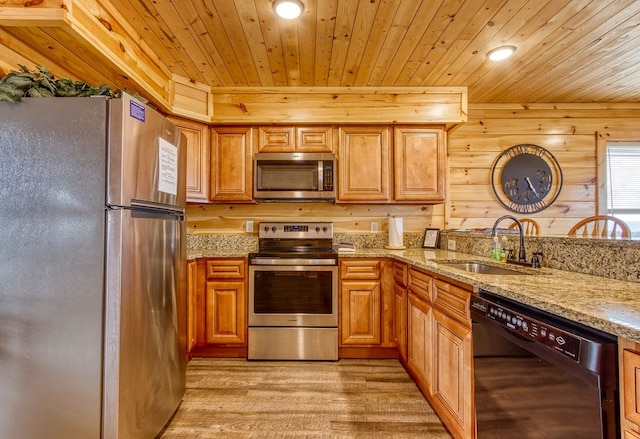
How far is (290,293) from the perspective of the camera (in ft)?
8.41

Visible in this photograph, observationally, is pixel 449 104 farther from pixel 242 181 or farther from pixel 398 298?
pixel 242 181

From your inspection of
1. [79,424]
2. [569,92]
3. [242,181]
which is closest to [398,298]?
[242,181]

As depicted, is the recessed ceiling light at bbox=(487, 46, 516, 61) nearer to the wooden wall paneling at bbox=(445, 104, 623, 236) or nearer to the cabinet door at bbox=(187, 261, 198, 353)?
the wooden wall paneling at bbox=(445, 104, 623, 236)

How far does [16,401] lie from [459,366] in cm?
199

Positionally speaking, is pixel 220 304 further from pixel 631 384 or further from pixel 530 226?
pixel 530 226

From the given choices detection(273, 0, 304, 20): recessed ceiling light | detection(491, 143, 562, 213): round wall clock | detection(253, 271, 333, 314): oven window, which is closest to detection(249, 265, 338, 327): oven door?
detection(253, 271, 333, 314): oven window

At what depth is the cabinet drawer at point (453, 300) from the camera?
1.44 metres

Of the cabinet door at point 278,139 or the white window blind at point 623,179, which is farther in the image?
the white window blind at point 623,179

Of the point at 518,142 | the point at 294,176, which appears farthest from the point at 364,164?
the point at 518,142

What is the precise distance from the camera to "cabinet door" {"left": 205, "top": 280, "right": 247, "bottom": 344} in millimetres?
2570

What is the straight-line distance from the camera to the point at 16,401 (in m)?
1.30

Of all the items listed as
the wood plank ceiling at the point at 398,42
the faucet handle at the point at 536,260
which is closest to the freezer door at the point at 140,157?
the wood plank ceiling at the point at 398,42

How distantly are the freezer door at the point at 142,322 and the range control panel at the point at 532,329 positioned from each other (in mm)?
1541

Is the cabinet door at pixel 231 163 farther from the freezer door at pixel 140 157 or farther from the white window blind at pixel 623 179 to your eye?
the white window blind at pixel 623 179
